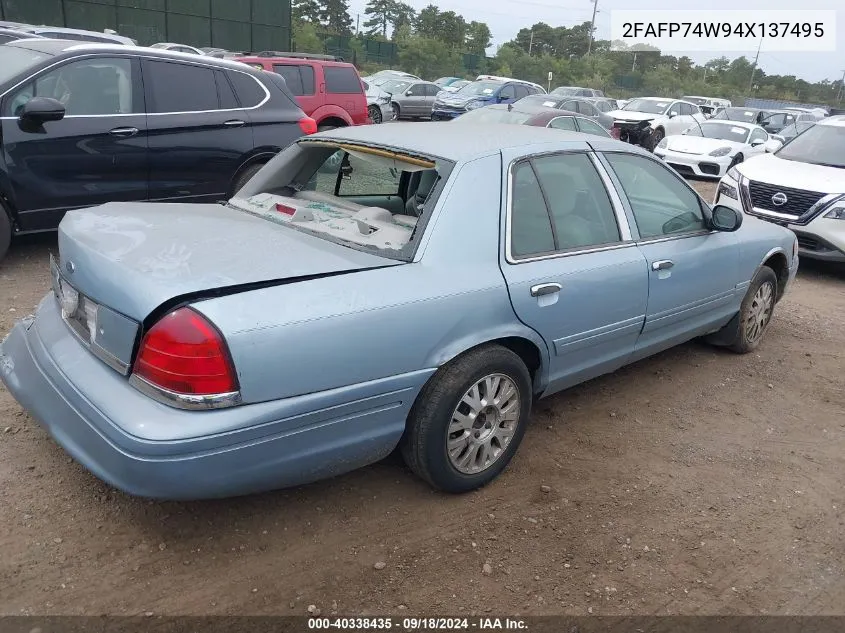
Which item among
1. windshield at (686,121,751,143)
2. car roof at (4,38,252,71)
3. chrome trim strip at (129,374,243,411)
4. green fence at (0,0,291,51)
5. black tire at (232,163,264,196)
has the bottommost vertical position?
chrome trim strip at (129,374,243,411)

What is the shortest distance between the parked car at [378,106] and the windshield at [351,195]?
13512 mm

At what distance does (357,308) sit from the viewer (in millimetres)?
2637

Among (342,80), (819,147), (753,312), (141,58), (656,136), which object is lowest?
(753,312)

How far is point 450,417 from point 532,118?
32.3 ft

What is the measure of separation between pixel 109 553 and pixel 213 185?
4.36 m

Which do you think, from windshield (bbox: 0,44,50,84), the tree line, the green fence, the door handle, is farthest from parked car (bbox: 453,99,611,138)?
the tree line


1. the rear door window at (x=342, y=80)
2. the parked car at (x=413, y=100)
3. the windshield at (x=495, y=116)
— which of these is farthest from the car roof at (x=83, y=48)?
the parked car at (x=413, y=100)

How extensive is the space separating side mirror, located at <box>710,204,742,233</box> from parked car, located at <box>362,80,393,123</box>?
45.0ft

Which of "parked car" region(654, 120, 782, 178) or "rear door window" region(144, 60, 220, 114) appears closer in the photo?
"rear door window" region(144, 60, 220, 114)

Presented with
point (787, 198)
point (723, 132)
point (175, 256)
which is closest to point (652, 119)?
point (723, 132)

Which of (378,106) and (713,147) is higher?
(378,106)

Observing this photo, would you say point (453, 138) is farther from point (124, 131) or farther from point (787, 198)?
point (787, 198)

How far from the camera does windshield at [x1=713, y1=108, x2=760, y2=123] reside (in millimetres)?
19958

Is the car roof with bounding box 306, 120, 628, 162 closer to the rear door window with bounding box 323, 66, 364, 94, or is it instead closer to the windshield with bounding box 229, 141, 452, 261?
the windshield with bounding box 229, 141, 452, 261
